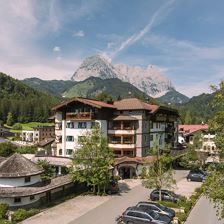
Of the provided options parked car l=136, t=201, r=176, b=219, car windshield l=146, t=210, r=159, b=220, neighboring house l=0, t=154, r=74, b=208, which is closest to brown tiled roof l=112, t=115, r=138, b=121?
neighboring house l=0, t=154, r=74, b=208

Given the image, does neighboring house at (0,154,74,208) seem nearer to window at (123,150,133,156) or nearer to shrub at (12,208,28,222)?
shrub at (12,208,28,222)

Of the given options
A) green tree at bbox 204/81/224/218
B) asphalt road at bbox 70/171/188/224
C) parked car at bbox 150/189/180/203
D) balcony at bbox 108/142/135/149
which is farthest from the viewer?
balcony at bbox 108/142/135/149

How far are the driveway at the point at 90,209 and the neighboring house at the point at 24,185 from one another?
7.63 feet

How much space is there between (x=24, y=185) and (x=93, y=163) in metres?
9.43

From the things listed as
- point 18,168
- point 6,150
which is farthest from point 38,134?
point 18,168

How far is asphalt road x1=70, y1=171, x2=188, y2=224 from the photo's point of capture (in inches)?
1378

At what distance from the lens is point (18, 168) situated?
1625 inches

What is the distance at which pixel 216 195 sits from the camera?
63.1 ft

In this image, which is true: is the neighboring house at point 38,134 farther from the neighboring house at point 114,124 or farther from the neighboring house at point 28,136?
the neighboring house at point 114,124

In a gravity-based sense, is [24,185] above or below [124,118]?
below

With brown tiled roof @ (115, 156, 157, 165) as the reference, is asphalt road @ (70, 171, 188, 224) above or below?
below

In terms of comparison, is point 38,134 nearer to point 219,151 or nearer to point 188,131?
point 188,131

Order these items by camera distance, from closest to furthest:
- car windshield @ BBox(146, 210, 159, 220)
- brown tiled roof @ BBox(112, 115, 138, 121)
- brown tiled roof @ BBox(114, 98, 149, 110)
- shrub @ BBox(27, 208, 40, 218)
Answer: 1. car windshield @ BBox(146, 210, 159, 220)
2. shrub @ BBox(27, 208, 40, 218)
3. brown tiled roof @ BBox(112, 115, 138, 121)
4. brown tiled roof @ BBox(114, 98, 149, 110)

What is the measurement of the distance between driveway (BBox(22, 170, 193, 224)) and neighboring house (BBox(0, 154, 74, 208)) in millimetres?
2326
